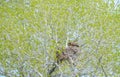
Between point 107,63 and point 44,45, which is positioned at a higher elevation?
point 44,45

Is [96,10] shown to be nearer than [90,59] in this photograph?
No

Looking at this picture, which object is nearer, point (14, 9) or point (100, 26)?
point (100, 26)

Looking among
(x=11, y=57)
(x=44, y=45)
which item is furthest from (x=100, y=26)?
(x=11, y=57)

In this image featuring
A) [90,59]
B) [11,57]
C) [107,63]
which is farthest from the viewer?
[11,57]

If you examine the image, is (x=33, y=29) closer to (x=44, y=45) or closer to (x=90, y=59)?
(x=44, y=45)

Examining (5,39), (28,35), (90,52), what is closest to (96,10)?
(90,52)

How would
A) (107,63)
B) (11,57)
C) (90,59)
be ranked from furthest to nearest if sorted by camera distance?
1. (11,57)
2. (107,63)
3. (90,59)

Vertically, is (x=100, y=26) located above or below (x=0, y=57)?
above

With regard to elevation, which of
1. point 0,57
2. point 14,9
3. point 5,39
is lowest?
point 0,57

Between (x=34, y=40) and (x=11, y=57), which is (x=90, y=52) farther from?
(x=11, y=57)
